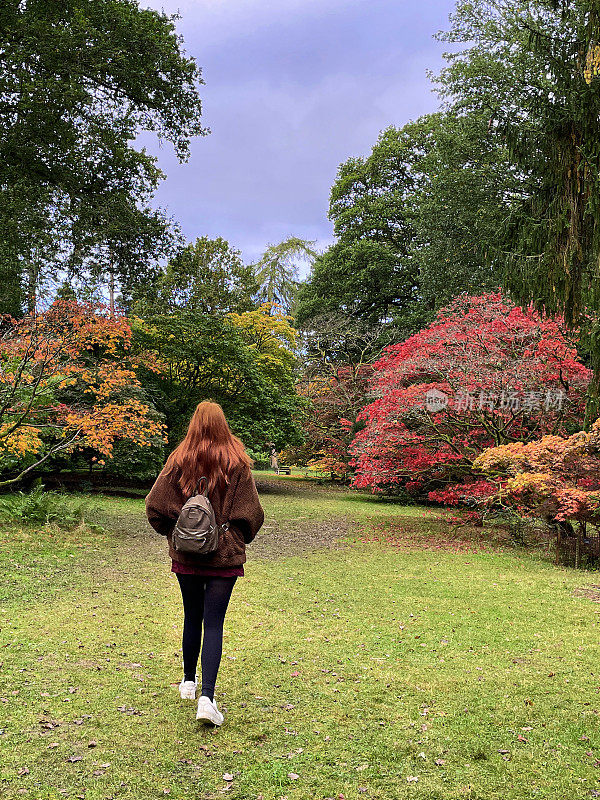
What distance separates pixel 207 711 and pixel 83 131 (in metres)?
13.0

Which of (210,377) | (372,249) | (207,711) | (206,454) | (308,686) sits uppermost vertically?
(372,249)

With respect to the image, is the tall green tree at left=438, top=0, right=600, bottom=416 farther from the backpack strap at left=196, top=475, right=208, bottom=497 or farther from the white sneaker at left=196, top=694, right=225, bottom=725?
the white sneaker at left=196, top=694, right=225, bottom=725

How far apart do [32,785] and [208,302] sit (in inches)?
916

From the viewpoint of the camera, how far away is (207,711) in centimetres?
321

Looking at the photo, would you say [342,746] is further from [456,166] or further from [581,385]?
[456,166]

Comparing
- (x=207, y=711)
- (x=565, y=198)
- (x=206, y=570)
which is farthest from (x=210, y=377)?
(x=207, y=711)

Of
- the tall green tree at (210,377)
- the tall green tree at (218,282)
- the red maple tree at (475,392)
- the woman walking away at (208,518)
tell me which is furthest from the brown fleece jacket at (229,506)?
the tall green tree at (218,282)

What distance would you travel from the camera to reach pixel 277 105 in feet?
48.2

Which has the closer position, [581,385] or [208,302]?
[581,385]

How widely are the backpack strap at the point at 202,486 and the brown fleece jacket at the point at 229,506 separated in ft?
0.14

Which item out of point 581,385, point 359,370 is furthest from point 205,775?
point 359,370

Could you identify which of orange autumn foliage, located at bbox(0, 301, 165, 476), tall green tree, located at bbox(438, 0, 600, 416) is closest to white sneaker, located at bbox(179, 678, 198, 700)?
tall green tree, located at bbox(438, 0, 600, 416)

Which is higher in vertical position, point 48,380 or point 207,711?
point 48,380

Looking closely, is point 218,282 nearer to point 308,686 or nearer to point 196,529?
point 308,686
